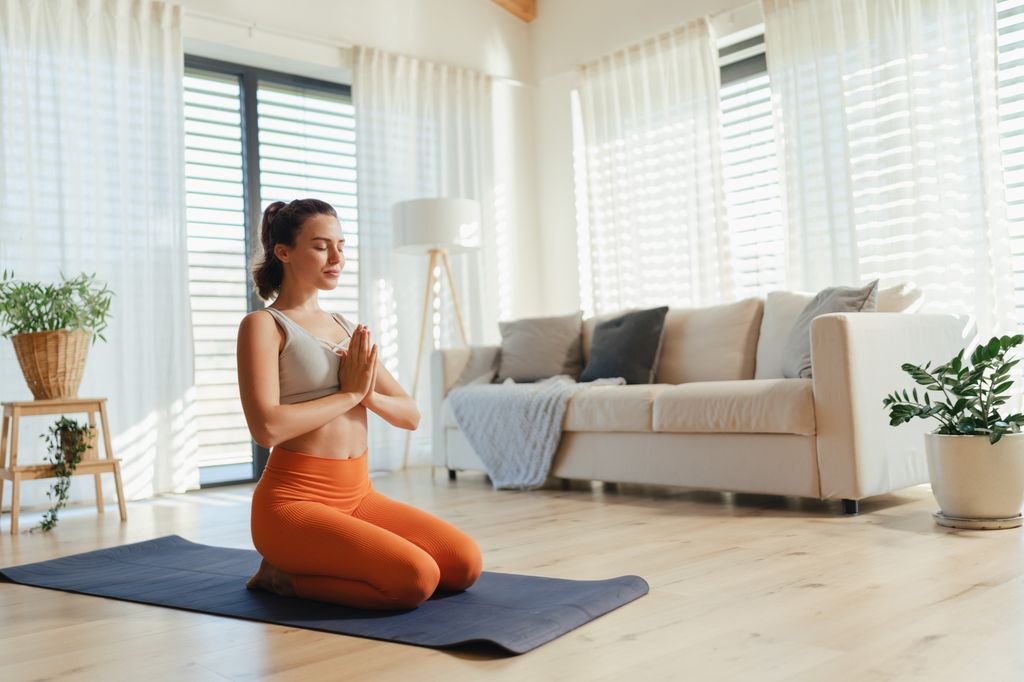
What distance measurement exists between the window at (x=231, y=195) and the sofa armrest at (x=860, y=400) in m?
3.10

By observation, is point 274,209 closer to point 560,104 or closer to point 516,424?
point 516,424

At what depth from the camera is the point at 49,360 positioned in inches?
145

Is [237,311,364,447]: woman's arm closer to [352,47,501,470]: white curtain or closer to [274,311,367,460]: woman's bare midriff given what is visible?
[274,311,367,460]: woman's bare midriff

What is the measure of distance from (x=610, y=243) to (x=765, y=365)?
2057 mm

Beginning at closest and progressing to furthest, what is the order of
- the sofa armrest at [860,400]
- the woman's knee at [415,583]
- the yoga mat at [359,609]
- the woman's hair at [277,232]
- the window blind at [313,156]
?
1. the yoga mat at [359,609]
2. the woman's knee at [415,583]
3. the woman's hair at [277,232]
4. the sofa armrest at [860,400]
5. the window blind at [313,156]

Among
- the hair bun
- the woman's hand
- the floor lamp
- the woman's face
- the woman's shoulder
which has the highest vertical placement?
the floor lamp

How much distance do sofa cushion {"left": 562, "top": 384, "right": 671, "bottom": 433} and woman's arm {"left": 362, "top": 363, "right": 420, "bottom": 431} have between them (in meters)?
1.63

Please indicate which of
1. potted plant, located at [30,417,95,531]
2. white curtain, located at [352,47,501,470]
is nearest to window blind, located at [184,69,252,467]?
white curtain, located at [352,47,501,470]

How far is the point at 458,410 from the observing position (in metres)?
4.49

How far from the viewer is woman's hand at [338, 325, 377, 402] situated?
207 cm

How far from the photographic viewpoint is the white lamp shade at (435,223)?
5008 millimetres

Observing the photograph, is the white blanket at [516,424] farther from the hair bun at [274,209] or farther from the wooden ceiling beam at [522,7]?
the wooden ceiling beam at [522,7]

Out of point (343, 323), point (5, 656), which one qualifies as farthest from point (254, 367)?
point (5, 656)

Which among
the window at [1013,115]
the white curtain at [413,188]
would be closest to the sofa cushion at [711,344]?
the window at [1013,115]
